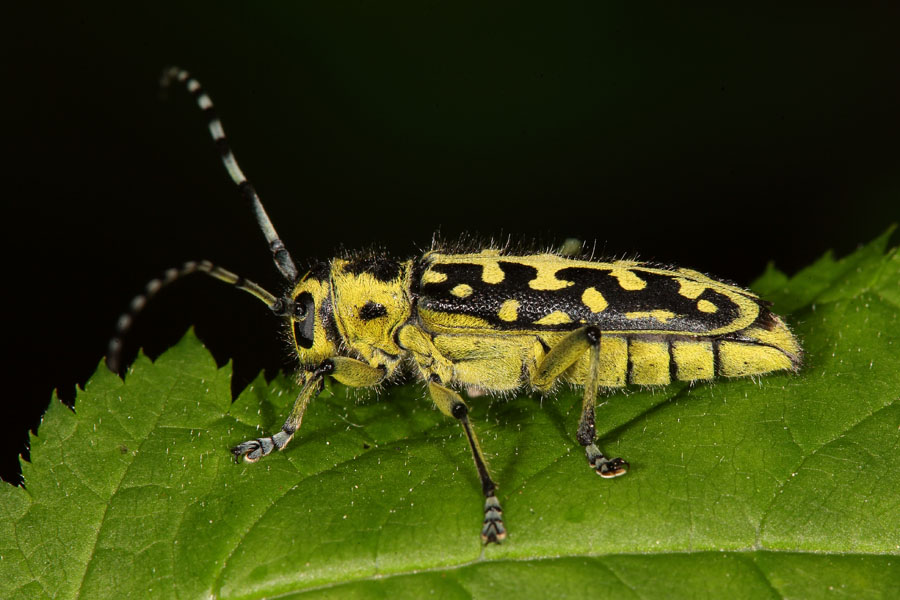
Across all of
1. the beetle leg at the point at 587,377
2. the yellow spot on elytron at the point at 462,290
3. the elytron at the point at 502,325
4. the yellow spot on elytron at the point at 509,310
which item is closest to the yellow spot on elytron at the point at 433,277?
the elytron at the point at 502,325

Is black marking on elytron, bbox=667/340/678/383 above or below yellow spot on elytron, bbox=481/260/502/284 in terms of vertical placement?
below

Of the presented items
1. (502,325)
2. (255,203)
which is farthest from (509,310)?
(255,203)

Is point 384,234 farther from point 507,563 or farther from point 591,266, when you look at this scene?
point 507,563

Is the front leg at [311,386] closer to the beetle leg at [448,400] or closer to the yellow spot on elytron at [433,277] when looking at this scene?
the beetle leg at [448,400]

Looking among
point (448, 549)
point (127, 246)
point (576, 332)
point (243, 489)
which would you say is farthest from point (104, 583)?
point (127, 246)

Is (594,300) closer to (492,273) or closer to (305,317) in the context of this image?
(492,273)

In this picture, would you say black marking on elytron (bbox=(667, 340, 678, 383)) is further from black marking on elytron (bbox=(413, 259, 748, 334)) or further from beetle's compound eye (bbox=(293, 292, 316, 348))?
beetle's compound eye (bbox=(293, 292, 316, 348))

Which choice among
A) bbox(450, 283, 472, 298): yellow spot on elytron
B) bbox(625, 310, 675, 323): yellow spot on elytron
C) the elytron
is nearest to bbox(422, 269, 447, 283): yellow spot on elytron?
the elytron
